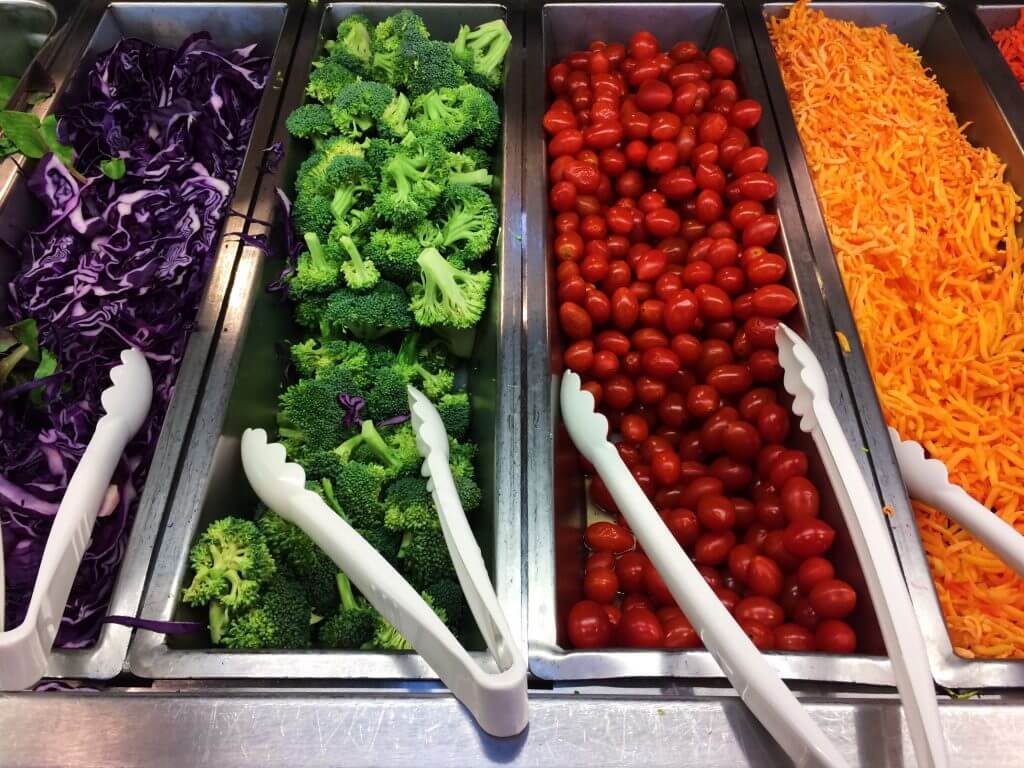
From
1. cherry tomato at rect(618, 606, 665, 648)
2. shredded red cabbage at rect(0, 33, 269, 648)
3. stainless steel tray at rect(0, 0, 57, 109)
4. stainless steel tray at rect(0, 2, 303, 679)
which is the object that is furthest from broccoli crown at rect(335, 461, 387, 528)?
stainless steel tray at rect(0, 0, 57, 109)

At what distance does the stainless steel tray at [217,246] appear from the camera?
1.22 m

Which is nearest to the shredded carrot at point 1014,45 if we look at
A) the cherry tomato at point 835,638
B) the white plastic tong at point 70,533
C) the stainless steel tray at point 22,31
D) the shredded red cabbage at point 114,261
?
the cherry tomato at point 835,638

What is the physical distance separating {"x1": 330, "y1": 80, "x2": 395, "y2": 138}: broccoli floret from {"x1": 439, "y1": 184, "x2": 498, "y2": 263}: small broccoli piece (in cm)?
38

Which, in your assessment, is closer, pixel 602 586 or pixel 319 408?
pixel 602 586

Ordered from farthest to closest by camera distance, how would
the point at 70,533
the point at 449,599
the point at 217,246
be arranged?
the point at 217,246 → the point at 449,599 → the point at 70,533

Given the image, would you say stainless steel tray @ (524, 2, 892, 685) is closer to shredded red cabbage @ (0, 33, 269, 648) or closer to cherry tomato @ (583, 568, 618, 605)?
cherry tomato @ (583, 568, 618, 605)

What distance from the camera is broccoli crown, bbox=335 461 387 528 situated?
1.48 m

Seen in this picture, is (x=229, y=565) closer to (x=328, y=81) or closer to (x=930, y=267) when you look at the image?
(x=328, y=81)

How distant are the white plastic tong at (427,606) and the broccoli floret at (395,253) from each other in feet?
2.14

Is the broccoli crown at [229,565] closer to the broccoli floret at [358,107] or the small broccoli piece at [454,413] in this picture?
the small broccoli piece at [454,413]

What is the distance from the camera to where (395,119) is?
6.59 ft

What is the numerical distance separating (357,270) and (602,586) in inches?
37.9

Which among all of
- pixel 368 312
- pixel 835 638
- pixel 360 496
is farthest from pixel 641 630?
pixel 368 312

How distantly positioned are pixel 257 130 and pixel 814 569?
73.2 inches
